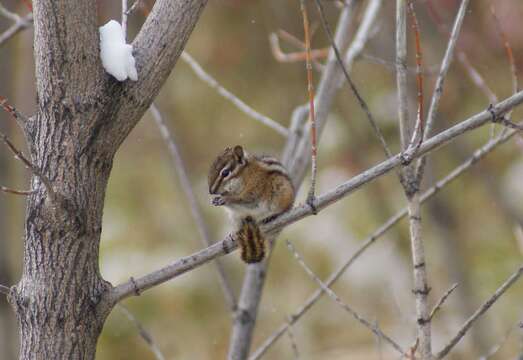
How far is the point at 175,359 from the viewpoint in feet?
23.2

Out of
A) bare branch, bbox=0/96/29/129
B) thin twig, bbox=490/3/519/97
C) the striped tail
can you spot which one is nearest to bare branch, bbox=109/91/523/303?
the striped tail

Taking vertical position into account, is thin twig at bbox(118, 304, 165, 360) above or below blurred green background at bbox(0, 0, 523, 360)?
below

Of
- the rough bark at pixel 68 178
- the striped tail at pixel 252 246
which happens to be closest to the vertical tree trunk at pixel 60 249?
the rough bark at pixel 68 178

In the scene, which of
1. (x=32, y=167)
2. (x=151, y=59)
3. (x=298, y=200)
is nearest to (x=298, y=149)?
(x=151, y=59)

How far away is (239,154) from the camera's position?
2.46m

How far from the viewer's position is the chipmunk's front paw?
2310 mm

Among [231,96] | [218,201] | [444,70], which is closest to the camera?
[444,70]

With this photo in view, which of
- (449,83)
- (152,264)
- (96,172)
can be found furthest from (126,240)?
(96,172)

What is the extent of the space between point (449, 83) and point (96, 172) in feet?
19.3

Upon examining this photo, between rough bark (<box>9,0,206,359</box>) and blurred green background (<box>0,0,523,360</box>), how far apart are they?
4.05 meters

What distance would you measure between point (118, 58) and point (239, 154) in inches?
30.2

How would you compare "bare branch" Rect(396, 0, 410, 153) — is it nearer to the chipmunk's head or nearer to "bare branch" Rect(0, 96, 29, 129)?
the chipmunk's head

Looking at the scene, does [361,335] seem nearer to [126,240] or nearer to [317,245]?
[317,245]

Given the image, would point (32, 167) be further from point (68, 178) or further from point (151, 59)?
point (151, 59)
